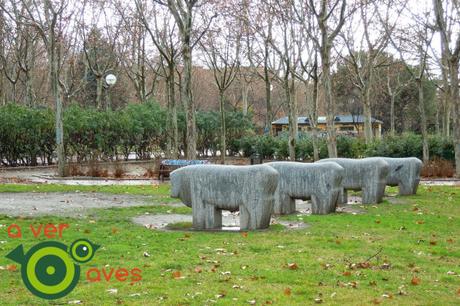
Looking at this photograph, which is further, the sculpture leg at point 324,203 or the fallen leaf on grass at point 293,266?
the sculpture leg at point 324,203

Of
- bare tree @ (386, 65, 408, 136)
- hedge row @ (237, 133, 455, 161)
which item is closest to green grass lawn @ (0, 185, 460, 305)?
hedge row @ (237, 133, 455, 161)

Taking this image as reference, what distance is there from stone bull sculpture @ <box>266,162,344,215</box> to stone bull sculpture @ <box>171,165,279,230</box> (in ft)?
6.96

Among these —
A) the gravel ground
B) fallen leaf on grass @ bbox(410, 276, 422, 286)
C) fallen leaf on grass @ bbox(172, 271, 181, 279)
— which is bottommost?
fallen leaf on grass @ bbox(410, 276, 422, 286)

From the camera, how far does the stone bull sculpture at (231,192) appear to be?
11.1 m

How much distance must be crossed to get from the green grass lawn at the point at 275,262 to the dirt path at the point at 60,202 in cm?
122

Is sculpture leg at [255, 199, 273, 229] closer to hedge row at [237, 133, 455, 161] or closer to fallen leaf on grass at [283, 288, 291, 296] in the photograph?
fallen leaf on grass at [283, 288, 291, 296]

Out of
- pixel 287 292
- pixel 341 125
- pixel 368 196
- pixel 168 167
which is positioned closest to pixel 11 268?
pixel 287 292

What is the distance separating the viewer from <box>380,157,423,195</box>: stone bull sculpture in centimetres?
1739

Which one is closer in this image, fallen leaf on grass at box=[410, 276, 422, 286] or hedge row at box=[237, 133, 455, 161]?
fallen leaf on grass at box=[410, 276, 422, 286]

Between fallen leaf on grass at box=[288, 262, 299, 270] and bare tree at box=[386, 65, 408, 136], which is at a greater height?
bare tree at box=[386, 65, 408, 136]

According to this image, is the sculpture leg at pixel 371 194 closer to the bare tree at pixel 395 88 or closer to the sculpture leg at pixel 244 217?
the sculpture leg at pixel 244 217

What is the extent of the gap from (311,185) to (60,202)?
6480 millimetres

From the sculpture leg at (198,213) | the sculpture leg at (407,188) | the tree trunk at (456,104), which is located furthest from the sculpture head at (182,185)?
the tree trunk at (456,104)

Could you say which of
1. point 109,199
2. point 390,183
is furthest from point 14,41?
point 390,183
